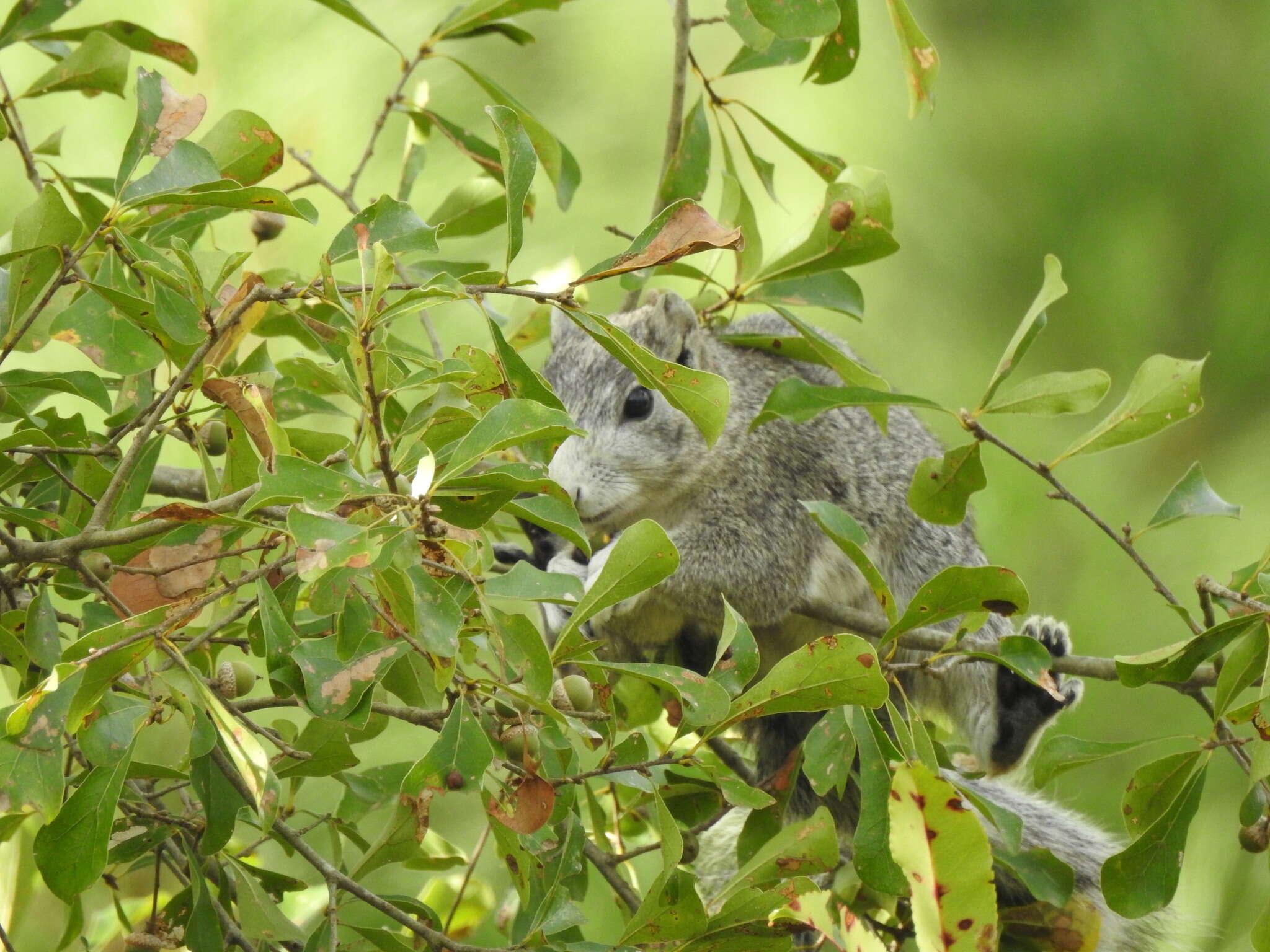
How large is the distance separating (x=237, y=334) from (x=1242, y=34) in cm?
208

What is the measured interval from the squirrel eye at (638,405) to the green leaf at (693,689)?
789mm

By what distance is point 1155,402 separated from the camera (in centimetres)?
107

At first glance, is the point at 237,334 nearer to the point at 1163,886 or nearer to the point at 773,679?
the point at 773,679

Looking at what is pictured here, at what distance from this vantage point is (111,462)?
106cm

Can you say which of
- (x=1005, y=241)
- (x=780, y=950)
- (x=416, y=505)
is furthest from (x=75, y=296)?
(x=1005, y=241)

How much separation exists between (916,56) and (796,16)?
186 mm

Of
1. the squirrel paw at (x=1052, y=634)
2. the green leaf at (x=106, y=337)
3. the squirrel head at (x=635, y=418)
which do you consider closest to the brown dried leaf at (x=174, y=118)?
the green leaf at (x=106, y=337)

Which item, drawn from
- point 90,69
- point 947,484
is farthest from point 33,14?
point 947,484

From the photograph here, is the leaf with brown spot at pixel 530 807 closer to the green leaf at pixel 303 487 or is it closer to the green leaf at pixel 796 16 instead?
the green leaf at pixel 303 487

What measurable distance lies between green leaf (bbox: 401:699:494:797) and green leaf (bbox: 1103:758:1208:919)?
474 millimetres

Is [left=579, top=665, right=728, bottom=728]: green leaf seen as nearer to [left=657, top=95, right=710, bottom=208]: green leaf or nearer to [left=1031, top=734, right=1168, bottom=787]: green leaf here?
[left=1031, top=734, right=1168, bottom=787]: green leaf

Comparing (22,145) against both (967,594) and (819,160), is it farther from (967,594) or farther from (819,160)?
(967,594)

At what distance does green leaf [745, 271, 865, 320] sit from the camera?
1261 mm

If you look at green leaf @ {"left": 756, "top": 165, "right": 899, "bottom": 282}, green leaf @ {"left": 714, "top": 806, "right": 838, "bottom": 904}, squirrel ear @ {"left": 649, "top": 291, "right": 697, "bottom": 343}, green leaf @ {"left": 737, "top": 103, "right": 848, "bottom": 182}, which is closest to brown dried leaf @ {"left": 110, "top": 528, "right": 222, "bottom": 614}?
green leaf @ {"left": 714, "top": 806, "right": 838, "bottom": 904}
